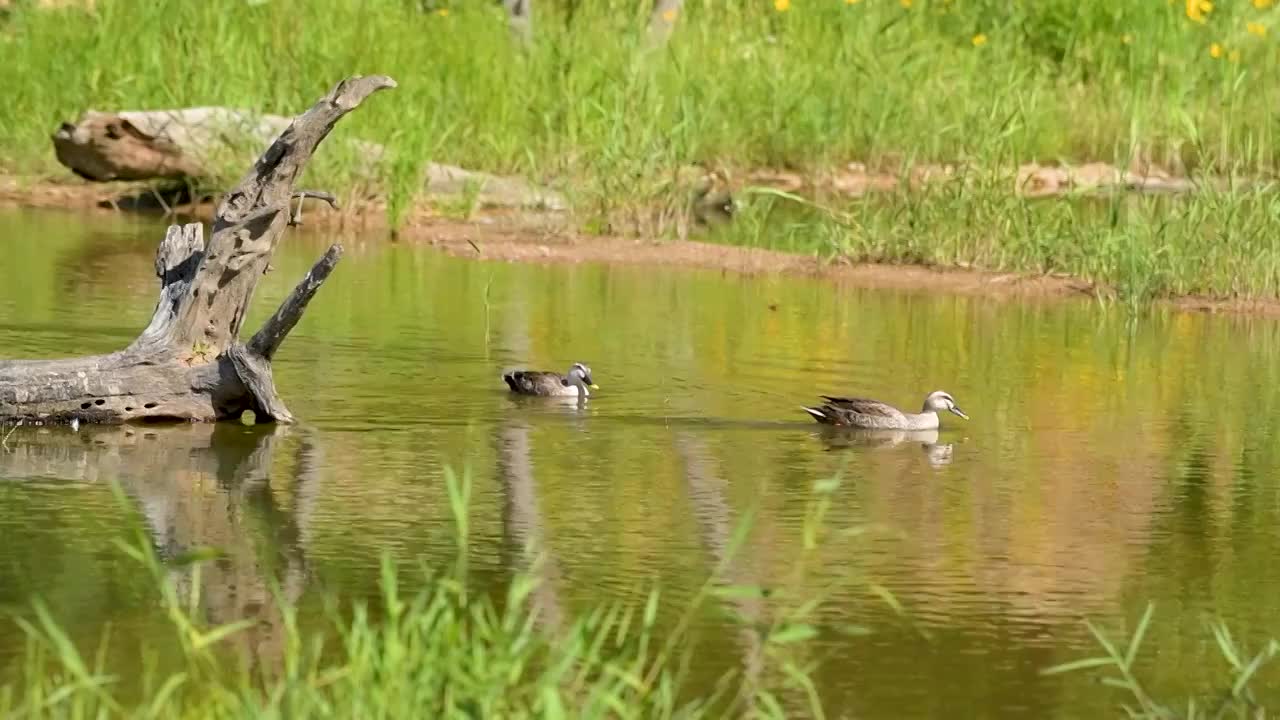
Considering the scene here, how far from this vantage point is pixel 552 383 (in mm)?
11625

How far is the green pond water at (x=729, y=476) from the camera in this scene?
25.0 feet

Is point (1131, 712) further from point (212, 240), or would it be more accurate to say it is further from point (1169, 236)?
point (1169, 236)

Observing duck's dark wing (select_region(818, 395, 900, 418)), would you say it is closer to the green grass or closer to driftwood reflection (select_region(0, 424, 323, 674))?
driftwood reflection (select_region(0, 424, 323, 674))

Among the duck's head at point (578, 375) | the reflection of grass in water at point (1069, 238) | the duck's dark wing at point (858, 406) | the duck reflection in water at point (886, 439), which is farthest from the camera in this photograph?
the reflection of grass in water at point (1069, 238)

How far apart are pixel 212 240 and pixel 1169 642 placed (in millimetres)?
4653

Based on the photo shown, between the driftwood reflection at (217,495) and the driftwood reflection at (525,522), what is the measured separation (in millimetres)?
683

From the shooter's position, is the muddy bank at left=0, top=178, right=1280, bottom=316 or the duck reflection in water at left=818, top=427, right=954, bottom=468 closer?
the duck reflection in water at left=818, top=427, right=954, bottom=468

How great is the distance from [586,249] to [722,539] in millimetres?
9433

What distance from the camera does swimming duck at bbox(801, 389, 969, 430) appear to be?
1115 centimetres

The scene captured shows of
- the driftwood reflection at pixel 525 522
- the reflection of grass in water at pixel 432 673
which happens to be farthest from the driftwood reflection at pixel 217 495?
the driftwood reflection at pixel 525 522

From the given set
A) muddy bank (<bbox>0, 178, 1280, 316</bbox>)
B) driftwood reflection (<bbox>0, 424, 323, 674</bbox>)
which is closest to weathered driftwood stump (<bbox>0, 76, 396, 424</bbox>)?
driftwood reflection (<bbox>0, 424, 323, 674</bbox>)

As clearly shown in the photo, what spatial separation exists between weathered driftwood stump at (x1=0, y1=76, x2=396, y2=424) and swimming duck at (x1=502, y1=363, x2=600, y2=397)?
1.33 meters

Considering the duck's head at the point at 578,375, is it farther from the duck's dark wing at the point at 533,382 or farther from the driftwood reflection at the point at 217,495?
the driftwood reflection at the point at 217,495

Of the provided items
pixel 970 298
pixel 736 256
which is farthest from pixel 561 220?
pixel 970 298
